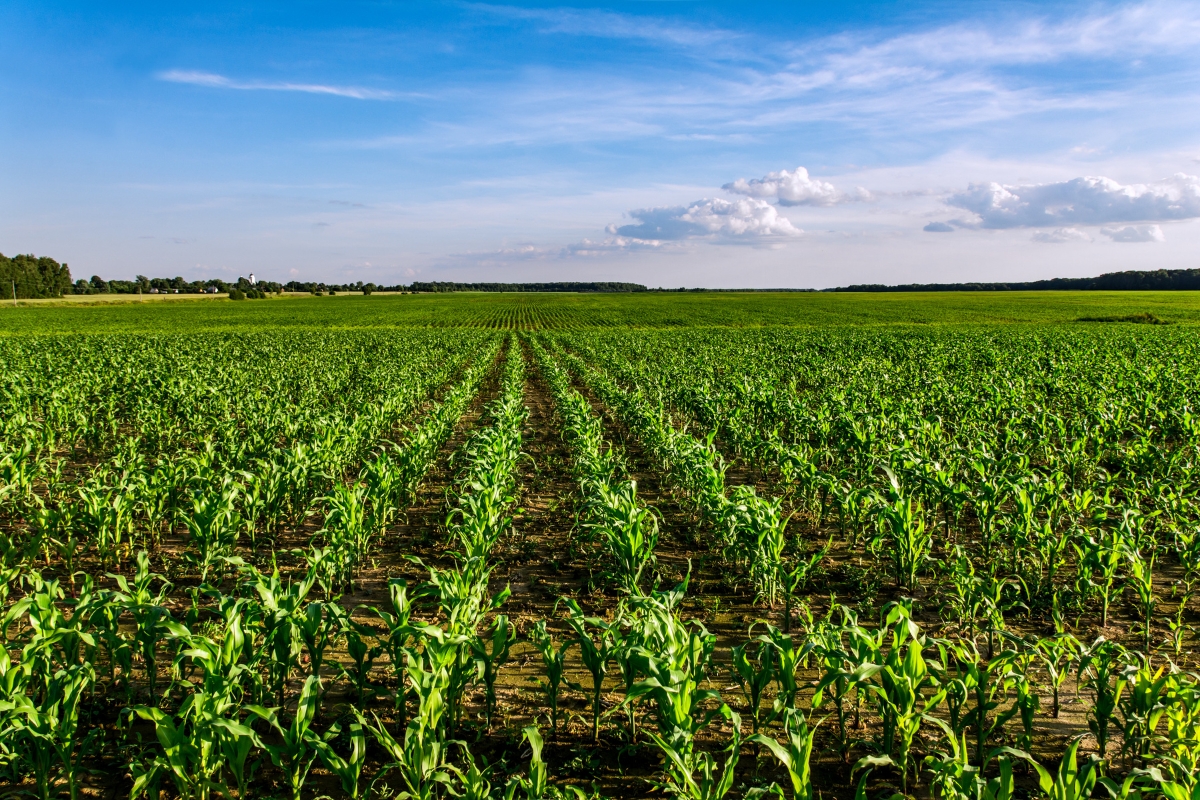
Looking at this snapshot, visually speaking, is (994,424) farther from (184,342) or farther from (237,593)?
(184,342)

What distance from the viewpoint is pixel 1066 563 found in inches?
267

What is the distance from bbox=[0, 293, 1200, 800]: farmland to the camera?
3.45 m

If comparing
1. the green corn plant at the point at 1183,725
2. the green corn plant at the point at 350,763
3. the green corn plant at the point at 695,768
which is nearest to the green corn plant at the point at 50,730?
the green corn plant at the point at 350,763

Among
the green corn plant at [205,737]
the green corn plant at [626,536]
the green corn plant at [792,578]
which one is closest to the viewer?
the green corn plant at [205,737]

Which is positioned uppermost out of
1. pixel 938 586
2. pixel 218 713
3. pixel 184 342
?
pixel 184 342

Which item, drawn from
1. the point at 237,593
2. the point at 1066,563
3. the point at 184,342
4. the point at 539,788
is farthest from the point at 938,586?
the point at 184,342

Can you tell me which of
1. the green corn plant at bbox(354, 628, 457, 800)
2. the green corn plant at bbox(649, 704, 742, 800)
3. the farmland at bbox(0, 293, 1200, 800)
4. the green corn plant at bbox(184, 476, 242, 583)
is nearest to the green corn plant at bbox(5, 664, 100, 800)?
the farmland at bbox(0, 293, 1200, 800)

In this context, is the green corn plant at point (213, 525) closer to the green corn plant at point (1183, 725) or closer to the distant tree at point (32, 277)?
the green corn plant at point (1183, 725)

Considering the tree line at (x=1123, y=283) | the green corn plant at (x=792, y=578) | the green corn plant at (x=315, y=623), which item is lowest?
the green corn plant at (x=792, y=578)

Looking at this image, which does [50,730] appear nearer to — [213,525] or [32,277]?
[213,525]

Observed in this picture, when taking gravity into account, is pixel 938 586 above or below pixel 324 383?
below

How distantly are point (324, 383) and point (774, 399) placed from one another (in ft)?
43.0

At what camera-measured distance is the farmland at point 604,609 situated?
3449mm

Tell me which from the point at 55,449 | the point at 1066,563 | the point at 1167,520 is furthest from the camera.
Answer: the point at 55,449
